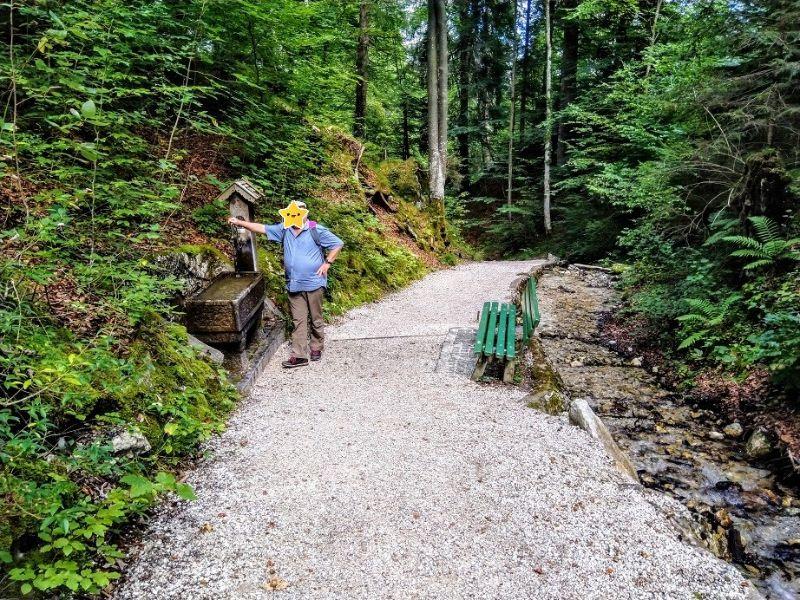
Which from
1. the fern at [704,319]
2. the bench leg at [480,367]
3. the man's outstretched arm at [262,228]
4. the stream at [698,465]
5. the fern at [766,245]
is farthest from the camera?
the fern at [704,319]

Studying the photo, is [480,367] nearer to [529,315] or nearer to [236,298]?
[529,315]

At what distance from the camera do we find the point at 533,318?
6.85m

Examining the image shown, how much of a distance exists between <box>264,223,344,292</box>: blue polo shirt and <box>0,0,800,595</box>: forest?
1064 millimetres

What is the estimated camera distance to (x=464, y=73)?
1002 inches

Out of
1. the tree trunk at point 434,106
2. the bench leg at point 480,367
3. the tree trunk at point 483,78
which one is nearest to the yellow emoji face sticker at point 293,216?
the bench leg at point 480,367

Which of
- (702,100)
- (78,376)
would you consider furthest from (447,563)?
(702,100)

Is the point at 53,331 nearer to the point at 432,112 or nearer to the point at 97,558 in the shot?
the point at 97,558

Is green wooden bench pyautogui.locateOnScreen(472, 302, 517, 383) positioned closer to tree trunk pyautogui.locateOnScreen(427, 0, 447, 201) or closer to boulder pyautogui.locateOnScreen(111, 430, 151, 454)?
boulder pyautogui.locateOnScreen(111, 430, 151, 454)

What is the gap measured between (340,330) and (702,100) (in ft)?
24.5

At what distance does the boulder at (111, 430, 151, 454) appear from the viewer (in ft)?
9.46

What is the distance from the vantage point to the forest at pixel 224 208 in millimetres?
2555

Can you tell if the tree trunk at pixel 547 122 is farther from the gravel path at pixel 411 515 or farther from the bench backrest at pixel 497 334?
the gravel path at pixel 411 515

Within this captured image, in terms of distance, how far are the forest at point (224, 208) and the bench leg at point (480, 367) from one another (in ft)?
9.56

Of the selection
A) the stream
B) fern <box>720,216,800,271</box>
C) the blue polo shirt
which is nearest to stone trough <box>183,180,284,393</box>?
the blue polo shirt
